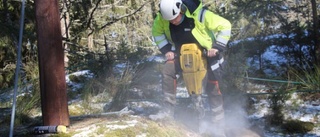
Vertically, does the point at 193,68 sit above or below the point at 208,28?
below

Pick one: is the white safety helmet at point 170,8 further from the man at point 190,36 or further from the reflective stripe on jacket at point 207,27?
the reflective stripe on jacket at point 207,27

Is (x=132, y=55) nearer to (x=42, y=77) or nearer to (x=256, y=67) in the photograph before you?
(x=256, y=67)

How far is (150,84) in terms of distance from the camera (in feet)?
23.7

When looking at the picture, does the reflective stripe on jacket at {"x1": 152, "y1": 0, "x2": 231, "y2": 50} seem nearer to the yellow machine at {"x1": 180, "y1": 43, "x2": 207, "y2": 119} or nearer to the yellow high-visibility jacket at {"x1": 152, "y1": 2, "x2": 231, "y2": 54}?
the yellow high-visibility jacket at {"x1": 152, "y1": 2, "x2": 231, "y2": 54}

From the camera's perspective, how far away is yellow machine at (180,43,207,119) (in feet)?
13.5

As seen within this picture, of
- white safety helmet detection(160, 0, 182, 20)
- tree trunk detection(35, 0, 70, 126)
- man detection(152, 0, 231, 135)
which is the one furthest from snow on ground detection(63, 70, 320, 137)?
tree trunk detection(35, 0, 70, 126)

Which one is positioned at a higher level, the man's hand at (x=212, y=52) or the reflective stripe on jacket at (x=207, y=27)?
the reflective stripe on jacket at (x=207, y=27)

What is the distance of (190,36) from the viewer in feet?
13.6

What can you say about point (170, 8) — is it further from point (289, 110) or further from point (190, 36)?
point (289, 110)

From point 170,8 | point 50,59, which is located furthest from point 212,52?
point 50,59

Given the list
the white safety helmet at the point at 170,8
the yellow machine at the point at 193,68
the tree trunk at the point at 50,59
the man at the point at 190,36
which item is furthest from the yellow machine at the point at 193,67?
the tree trunk at the point at 50,59

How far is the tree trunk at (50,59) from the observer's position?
123 inches

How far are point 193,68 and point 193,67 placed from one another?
1 cm

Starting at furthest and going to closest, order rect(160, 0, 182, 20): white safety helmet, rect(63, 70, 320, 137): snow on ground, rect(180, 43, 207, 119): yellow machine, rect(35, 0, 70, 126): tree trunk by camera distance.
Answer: rect(63, 70, 320, 137): snow on ground
rect(180, 43, 207, 119): yellow machine
rect(160, 0, 182, 20): white safety helmet
rect(35, 0, 70, 126): tree trunk
